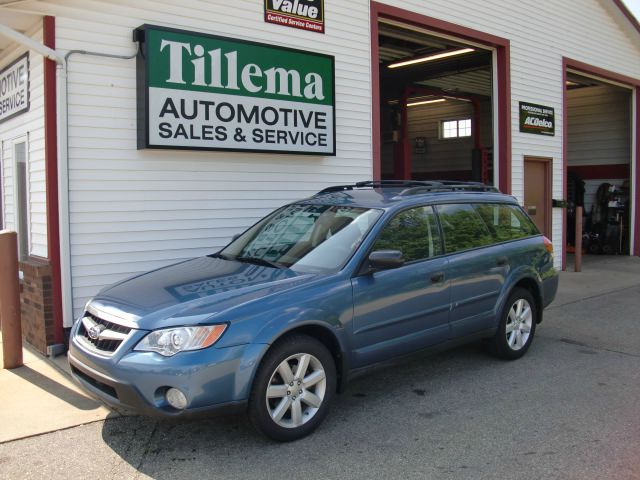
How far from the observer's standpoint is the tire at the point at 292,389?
3.89 metres

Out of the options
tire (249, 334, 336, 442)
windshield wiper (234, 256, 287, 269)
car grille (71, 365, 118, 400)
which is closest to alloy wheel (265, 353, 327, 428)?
tire (249, 334, 336, 442)

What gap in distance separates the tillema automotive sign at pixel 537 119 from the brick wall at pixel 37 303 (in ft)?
29.3

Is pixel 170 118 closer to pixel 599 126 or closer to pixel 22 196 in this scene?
pixel 22 196

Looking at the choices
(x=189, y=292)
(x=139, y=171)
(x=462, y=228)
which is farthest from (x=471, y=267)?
(x=139, y=171)

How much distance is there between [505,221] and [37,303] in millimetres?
4840

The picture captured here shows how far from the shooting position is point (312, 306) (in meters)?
4.15

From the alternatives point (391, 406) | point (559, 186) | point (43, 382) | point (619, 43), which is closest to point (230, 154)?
point (43, 382)

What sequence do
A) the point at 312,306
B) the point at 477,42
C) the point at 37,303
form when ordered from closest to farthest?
the point at 312,306, the point at 37,303, the point at 477,42

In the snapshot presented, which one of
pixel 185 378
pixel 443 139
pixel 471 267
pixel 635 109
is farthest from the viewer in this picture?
pixel 443 139

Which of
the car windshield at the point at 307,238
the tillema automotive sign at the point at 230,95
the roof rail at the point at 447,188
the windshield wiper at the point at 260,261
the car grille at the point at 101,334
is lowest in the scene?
the car grille at the point at 101,334

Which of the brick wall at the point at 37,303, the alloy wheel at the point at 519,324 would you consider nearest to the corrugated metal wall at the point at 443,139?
the alloy wheel at the point at 519,324

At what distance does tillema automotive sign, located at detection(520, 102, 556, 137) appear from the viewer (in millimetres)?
11648

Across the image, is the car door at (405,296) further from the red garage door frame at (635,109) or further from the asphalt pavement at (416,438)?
the red garage door frame at (635,109)

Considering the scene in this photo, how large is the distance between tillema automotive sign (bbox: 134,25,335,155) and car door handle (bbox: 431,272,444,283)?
3273mm
